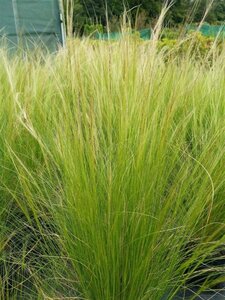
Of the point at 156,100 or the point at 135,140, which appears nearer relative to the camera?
the point at 135,140

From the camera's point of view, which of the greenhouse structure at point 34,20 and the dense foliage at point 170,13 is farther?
the greenhouse structure at point 34,20

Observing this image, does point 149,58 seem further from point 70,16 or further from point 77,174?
point 77,174

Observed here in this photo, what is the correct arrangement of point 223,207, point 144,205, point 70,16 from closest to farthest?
1. point 144,205
2. point 70,16
3. point 223,207

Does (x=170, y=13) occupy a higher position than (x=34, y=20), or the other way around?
(x=170, y=13)

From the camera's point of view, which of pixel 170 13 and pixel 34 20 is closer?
pixel 170 13

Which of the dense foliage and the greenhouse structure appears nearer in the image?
the dense foliage

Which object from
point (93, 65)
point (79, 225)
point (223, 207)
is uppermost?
point (93, 65)

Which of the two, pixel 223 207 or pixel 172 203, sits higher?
pixel 172 203

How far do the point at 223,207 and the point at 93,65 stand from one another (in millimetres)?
558

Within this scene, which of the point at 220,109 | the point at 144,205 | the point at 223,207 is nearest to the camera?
the point at 144,205

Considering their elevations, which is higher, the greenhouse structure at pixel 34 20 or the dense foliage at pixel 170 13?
the dense foliage at pixel 170 13

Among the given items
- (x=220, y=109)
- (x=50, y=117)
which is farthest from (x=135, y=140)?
(x=220, y=109)

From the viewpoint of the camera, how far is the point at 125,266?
698 millimetres

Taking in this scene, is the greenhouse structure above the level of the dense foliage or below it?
below
